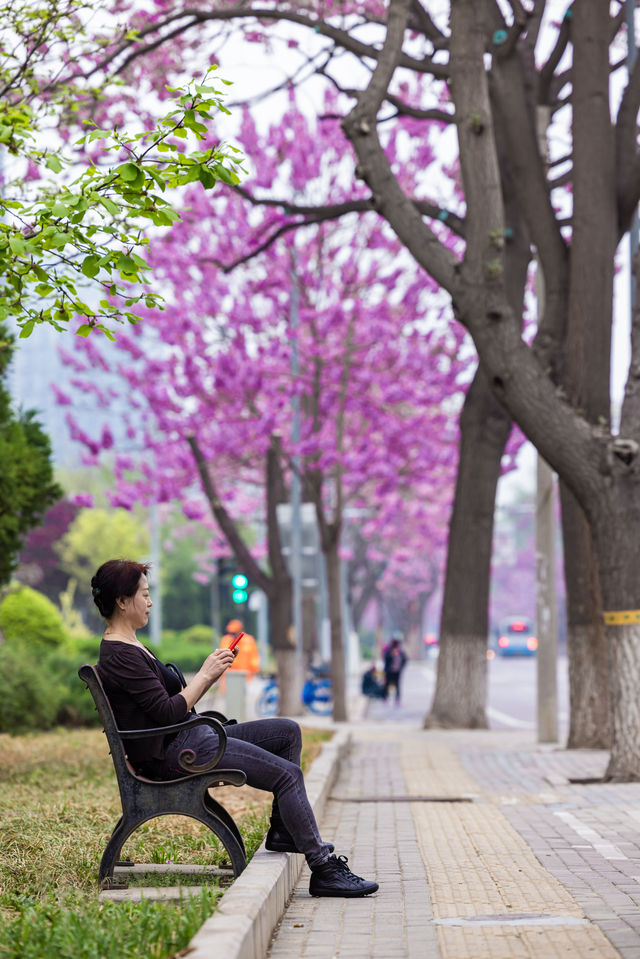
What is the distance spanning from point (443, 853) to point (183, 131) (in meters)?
4.13

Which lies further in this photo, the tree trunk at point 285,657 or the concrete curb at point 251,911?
the tree trunk at point 285,657

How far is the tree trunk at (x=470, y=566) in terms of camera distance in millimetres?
19766

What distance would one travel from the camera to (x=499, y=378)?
12.9 meters

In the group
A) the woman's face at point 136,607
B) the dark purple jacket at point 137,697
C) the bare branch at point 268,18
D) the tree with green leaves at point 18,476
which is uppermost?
the bare branch at point 268,18

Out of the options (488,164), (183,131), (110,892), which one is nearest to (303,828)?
(110,892)

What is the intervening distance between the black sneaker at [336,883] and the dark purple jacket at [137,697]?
958 mm

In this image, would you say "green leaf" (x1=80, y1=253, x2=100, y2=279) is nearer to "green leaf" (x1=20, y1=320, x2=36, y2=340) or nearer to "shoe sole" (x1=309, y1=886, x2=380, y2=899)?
"green leaf" (x1=20, y1=320, x2=36, y2=340)

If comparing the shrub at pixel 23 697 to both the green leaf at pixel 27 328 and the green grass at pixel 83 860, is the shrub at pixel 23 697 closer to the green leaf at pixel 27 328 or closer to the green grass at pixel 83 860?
the green grass at pixel 83 860

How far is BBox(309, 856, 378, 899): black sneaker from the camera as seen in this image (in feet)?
21.9

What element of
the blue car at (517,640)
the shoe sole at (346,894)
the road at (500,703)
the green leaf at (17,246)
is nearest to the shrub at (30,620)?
the road at (500,703)

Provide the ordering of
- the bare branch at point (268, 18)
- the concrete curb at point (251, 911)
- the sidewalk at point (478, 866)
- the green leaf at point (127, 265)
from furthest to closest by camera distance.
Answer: the bare branch at point (268, 18) → the green leaf at point (127, 265) → the sidewalk at point (478, 866) → the concrete curb at point (251, 911)

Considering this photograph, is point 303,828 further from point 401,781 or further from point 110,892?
point 401,781

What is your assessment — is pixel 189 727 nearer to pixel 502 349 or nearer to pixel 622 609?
pixel 622 609

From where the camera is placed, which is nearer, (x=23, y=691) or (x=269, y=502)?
(x=23, y=691)
